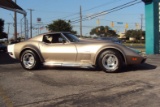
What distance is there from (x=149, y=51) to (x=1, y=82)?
12.9 m

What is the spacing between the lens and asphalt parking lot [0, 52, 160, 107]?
560 centimetres

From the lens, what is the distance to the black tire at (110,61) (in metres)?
8.89

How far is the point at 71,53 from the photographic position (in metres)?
9.40

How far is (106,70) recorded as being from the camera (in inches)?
353

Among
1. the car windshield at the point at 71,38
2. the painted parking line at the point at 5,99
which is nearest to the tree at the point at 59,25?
the car windshield at the point at 71,38

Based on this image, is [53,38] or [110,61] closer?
[110,61]

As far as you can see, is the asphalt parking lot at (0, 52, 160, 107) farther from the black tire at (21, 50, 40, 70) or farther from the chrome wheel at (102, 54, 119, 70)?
the black tire at (21, 50, 40, 70)

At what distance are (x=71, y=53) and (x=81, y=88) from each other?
277cm

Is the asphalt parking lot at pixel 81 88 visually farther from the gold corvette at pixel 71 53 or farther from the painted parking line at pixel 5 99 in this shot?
the gold corvette at pixel 71 53

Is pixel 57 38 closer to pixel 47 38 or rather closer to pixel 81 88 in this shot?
pixel 47 38

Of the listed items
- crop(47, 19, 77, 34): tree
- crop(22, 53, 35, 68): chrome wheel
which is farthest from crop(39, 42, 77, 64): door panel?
crop(47, 19, 77, 34): tree

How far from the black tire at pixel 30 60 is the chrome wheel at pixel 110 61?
2.28m

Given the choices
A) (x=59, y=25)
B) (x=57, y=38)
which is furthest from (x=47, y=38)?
(x=59, y=25)

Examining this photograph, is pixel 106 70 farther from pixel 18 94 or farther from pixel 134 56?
pixel 18 94
